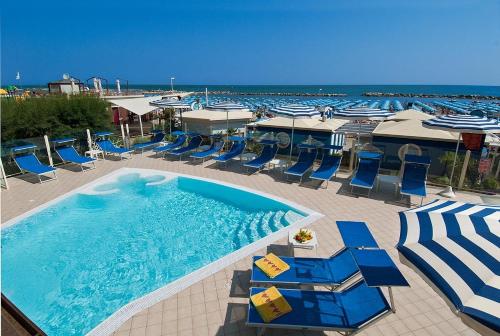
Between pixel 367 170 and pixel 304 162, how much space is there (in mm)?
2058

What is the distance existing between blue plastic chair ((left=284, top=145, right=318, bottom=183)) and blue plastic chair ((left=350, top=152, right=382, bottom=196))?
1.57m

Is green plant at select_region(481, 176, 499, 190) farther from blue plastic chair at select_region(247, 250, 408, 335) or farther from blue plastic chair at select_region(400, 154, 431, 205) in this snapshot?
blue plastic chair at select_region(247, 250, 408, 335)

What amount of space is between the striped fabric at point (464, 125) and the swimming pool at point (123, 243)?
409cm

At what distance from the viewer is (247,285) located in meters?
4.44

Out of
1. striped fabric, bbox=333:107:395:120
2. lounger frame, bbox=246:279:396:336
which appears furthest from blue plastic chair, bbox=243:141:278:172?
lounger frame, bbox=246:279:396:336

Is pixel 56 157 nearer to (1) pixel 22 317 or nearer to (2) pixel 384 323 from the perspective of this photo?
(1) pixel 22 317

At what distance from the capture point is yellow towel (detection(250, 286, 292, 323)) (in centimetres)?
347

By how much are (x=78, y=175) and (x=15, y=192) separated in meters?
1.93

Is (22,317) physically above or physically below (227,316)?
above

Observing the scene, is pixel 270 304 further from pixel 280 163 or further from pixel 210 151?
pixel 210 151

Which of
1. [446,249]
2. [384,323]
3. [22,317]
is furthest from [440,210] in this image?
[22,317]

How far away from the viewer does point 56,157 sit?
11398 mm

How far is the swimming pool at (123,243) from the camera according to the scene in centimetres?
445

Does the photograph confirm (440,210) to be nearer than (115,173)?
Yes
